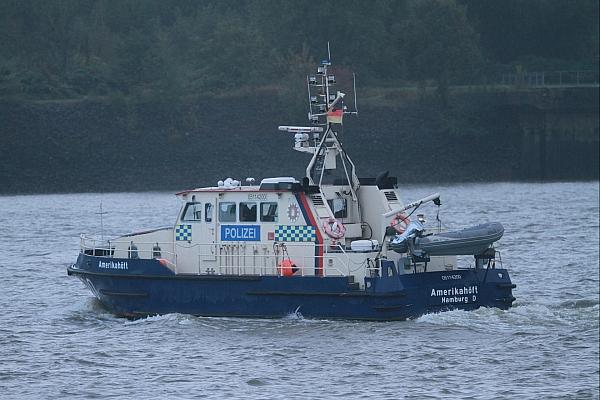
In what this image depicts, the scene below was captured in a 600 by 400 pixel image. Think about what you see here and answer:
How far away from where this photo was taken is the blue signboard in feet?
96.3

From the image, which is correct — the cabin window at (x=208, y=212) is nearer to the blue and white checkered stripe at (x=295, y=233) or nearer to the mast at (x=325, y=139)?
the blue and white checkered stripe at (x=295, y=233)

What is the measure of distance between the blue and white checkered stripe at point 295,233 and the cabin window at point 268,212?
22 centimetres

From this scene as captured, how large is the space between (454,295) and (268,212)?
4.00 m

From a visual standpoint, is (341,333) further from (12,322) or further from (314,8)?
(314,8)

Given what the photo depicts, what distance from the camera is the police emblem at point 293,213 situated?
29.0 meters

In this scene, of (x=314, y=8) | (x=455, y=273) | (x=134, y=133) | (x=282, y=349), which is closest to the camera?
(x=282, y=349)

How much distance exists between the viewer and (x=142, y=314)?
97.7 ft

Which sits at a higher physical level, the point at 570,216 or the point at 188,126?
the point at 188,126

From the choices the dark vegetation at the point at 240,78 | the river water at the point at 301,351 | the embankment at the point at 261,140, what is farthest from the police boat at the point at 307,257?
the dark vegetation at the point at 240,78

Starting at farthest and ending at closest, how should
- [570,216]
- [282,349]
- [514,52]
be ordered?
[514,52]
[570,216]
[282,349]

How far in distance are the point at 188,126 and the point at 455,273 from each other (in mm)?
49892

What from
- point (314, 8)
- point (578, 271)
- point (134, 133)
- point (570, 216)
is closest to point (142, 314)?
point (578, 271)

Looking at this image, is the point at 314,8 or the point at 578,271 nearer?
the point at 578,271

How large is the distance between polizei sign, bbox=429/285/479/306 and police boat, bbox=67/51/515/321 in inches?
1.0
